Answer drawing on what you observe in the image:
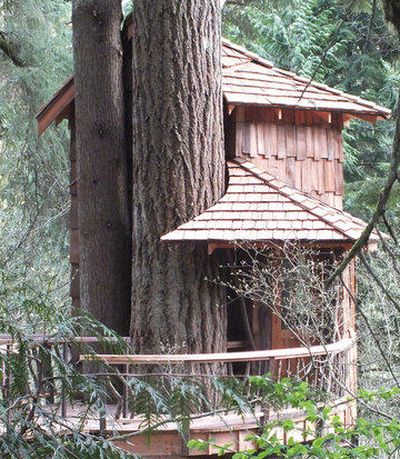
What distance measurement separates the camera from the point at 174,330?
9883 millimetres

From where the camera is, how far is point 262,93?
11047mm

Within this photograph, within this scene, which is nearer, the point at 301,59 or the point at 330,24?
the point at 301,59

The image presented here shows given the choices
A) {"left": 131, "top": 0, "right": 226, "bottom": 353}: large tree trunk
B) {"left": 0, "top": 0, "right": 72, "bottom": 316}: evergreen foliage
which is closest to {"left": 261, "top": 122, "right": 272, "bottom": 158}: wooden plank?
{"left": 131, "top": 0, "right": 226, "bottom": 353}: large tree trunk

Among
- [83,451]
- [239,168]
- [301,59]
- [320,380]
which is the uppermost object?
[301,59]

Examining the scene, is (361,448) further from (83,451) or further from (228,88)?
(228,88)

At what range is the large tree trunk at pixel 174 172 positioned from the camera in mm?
9953

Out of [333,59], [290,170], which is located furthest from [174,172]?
[333,59]

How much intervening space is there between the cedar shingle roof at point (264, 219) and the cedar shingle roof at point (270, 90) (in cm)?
95

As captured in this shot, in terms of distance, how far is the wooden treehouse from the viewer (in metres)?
9.01

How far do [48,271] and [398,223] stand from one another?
6730 millimetres

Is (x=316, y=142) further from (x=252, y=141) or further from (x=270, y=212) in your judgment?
(x=270, y=212)

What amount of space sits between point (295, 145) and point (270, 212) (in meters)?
1.84

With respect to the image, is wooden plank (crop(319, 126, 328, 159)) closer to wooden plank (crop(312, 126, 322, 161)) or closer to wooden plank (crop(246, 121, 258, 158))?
wooden plank (crop(312, 126, 322, 161))

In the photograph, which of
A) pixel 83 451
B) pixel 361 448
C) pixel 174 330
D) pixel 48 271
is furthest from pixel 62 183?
pixel 83 451
